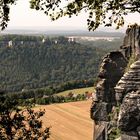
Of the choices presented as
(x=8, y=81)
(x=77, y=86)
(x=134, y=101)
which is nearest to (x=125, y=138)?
(x=134, y=101)

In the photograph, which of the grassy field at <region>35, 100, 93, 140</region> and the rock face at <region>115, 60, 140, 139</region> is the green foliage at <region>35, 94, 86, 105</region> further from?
the rock face at <region>115, 60, 140, 139</region>

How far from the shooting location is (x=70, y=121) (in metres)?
79.2

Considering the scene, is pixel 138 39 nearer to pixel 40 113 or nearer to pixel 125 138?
pixel 125 138

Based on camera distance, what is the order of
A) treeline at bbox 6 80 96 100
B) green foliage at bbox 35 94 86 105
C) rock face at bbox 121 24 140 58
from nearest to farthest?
rock face at bbox 121 24 140 58
green foliage at bbox 35 94 86 105
treeline at bbox 6 80 96 100

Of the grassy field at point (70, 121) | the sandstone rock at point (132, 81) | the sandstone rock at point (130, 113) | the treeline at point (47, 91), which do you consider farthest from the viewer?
the treeline at point (47, 91)

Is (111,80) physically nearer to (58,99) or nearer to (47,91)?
(58,99)

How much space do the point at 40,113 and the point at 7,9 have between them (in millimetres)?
5195

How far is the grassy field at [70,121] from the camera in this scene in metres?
66.6

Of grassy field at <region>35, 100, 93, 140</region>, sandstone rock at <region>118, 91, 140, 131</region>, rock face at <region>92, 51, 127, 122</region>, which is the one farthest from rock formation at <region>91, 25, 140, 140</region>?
grassy field at <region>35, 100, 93, 140</region>

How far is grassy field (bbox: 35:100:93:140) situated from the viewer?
2621 inches

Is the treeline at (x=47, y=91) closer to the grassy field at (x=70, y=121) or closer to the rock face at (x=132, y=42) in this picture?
the grassy field at (x=70, y=121)

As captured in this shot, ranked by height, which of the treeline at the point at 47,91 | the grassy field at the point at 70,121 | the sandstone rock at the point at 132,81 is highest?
the sandstone rock at the point at 132,81

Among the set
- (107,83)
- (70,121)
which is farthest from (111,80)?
(70,121)

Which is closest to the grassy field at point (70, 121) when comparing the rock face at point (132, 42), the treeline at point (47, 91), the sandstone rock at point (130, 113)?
the treeline at point (47, 91)
